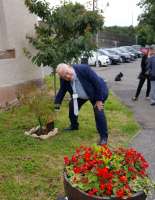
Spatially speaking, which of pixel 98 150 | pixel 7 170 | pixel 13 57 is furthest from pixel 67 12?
pixel 98 150

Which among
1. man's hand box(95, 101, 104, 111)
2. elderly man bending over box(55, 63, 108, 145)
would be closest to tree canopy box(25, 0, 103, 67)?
elderly man bending over box(55, 63, 108, 145)

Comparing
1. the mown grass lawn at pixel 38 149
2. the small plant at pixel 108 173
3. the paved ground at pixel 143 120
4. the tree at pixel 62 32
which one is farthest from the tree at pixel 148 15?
the small plant at pixel 108 173

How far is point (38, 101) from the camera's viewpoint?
301 inches

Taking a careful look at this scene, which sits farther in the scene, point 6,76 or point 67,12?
point 67,12

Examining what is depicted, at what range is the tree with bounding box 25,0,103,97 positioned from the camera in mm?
11031

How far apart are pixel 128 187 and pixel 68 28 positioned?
27.2 feet

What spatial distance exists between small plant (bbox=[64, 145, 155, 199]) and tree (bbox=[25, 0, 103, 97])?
697cm

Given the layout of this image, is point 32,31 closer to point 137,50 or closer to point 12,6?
point 12,6

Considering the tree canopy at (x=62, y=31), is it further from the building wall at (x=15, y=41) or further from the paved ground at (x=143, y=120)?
the paved ground at (x=143, y=120)

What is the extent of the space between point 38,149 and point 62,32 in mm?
5592

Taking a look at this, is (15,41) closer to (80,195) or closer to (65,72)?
(65,72)

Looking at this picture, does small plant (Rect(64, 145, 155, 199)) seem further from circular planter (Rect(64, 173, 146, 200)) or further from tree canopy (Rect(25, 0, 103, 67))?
tree canopy (Rect(25, 0, 103, 67))

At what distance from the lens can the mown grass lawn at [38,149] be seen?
17.4 feet

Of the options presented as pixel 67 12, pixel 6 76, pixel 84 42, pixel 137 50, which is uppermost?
pixel 67 12
